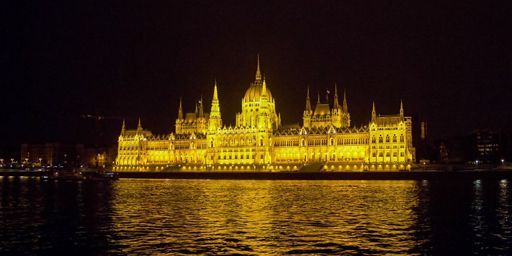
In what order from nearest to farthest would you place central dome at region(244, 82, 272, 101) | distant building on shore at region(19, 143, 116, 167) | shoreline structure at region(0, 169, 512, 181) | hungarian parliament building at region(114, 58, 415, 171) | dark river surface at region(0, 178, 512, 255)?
1. dark river surface at region(0, 178, 512, 255)
2. shoreline structure at region(0, 169, 512, 181)
3. hungarian parliament building at region(114, 58, 415, 171)
4. central dome at region(244, 82, 272, 101)
5. distant building on shore at region(19, 143, 116, 167)

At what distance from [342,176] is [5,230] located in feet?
241

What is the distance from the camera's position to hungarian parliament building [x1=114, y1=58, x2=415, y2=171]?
11575 centimetres

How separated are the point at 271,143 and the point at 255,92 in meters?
17.7

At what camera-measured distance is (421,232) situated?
29672 millimetres

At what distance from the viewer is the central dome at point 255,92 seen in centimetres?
13988

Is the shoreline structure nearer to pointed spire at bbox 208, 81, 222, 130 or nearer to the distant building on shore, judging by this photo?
pointed spire at bbox 208, 81, 222, 130

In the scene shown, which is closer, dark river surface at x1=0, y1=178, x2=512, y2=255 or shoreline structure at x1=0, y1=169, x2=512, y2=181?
dark river surface at x1=0, y1=178, x2=512, y2=255

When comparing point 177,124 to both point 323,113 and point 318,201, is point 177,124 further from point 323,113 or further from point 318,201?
point 318,201

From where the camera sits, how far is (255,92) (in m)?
141

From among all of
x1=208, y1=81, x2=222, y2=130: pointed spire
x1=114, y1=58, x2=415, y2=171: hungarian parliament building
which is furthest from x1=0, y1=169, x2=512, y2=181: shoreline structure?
x1=208, y1=81, x2=222, y2=130: pointed spire

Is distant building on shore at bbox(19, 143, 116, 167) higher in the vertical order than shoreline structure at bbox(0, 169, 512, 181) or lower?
higher

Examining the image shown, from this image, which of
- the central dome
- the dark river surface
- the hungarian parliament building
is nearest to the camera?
the dark river surface

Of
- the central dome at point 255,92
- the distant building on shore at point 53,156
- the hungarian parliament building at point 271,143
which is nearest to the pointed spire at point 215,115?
the hungarian parliament building at point 271,143

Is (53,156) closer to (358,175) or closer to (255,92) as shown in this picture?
(255,92)
